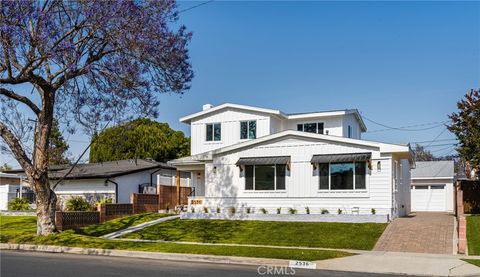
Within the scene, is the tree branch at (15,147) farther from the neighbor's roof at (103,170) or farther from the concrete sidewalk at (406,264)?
the concrete sidewalk at (406,264)

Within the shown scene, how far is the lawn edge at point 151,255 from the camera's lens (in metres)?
15.0

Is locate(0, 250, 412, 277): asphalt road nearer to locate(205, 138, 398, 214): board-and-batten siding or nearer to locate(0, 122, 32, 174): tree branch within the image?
→ locate(0, 122, 32, 174): tree branch

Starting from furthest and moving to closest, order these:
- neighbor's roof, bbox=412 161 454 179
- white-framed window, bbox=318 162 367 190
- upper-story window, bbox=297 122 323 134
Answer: neighbor's roof, bbox=412 161 454 179 → upper-story window, bbox=297 122 323 134 → white-framed window, bbox=318 162 367 190

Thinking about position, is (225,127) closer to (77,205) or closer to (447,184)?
(77,205)

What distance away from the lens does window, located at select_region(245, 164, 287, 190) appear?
26.4m

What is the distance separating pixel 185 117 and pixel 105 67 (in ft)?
40.2

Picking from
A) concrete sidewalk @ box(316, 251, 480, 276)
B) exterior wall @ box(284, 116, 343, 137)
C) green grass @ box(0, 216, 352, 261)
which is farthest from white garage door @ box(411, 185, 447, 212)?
green grass @ box(0, 216, 352, 261)

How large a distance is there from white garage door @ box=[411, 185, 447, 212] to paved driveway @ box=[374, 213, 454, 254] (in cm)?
1195

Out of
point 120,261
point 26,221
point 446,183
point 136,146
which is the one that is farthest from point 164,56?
point 136,146

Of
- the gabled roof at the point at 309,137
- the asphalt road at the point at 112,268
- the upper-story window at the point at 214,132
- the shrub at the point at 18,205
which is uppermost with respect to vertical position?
the upper-story window at the point at 214,132

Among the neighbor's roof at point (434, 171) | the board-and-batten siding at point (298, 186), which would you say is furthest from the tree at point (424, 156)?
the board-and-batten siding at point (298, 186)

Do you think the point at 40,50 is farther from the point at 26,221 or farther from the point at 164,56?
the point at 26,221

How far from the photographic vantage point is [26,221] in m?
26.1

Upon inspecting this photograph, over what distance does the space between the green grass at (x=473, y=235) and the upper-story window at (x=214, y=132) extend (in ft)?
48.1
